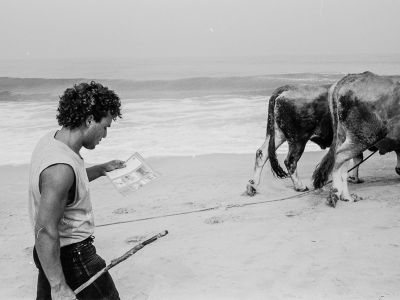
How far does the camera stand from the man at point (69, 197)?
2.29m

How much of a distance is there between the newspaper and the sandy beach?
1239 millimetres

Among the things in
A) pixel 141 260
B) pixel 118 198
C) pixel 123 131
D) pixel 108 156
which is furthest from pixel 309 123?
pixel 123 131

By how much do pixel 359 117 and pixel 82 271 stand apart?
15.9ft

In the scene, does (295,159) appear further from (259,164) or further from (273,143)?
(259,164)

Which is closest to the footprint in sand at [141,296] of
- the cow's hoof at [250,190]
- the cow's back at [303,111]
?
the cow's hoof at [250,190]

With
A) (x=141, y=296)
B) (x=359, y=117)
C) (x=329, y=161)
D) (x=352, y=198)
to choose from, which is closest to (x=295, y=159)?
(x=329, y=161)

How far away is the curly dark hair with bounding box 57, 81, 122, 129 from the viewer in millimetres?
2498

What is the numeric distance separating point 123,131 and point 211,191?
23.7 feet

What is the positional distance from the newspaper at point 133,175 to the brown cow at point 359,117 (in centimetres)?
373

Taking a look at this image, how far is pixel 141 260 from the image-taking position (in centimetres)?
468

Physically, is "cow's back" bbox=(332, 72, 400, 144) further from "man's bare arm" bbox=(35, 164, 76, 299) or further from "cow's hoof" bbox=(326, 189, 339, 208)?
"man's bare arm" bbox=(35, 164, 76, 299)

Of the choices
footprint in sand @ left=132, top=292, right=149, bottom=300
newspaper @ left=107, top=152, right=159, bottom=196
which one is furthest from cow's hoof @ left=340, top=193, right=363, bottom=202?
newspaper @ left=107, top=152, right=159, bottom=196

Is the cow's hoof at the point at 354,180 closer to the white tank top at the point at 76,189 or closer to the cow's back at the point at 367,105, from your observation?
the cow's back at the point at 367,105

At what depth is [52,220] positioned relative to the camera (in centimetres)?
228
